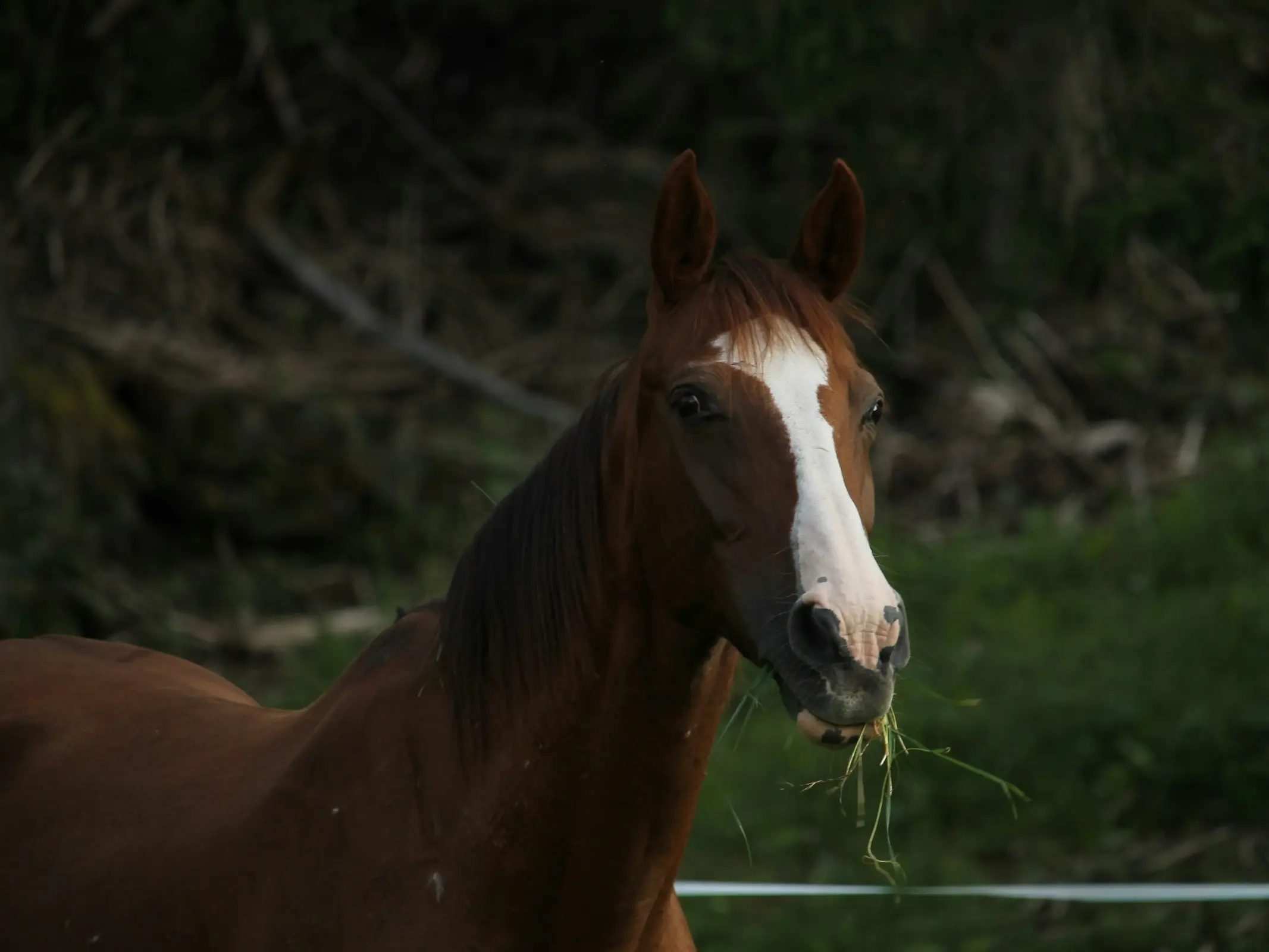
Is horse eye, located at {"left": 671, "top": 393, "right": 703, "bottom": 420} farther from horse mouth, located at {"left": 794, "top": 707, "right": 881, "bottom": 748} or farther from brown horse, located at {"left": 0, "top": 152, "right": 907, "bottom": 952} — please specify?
horse mouth, located at {"left": 794, "top": 707, "right": 881, "bottom": 748}

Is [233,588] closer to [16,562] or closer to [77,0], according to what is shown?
[16,562]

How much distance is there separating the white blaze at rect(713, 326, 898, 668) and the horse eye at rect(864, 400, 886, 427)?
0.43ft

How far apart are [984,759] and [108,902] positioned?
4074mm

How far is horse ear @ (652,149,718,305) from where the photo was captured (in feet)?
8.11

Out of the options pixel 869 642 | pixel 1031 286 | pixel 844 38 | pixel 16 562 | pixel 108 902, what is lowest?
pixel 16 562

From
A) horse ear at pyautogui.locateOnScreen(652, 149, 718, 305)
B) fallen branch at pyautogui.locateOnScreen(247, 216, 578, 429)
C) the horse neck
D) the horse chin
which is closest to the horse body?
the horse neck

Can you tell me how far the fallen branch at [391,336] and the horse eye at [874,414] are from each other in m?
6.40

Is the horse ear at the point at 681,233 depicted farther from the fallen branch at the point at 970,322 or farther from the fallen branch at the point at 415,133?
the fallen branch at the point at 415,133

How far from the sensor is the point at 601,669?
2.48 meters

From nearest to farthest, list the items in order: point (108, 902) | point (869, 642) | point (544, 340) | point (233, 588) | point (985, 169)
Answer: point (869, 642)
point (108, 902)
point (985, 169)
point (233, 588)
point (544, 340)

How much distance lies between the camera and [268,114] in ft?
33.3

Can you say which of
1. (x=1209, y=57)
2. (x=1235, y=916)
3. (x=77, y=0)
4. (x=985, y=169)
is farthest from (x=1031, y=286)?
(x=77, y=0)

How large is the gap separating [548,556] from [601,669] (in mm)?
199

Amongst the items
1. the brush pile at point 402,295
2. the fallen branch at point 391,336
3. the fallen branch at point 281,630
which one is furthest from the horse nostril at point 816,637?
the fallen branch at point 391,336
